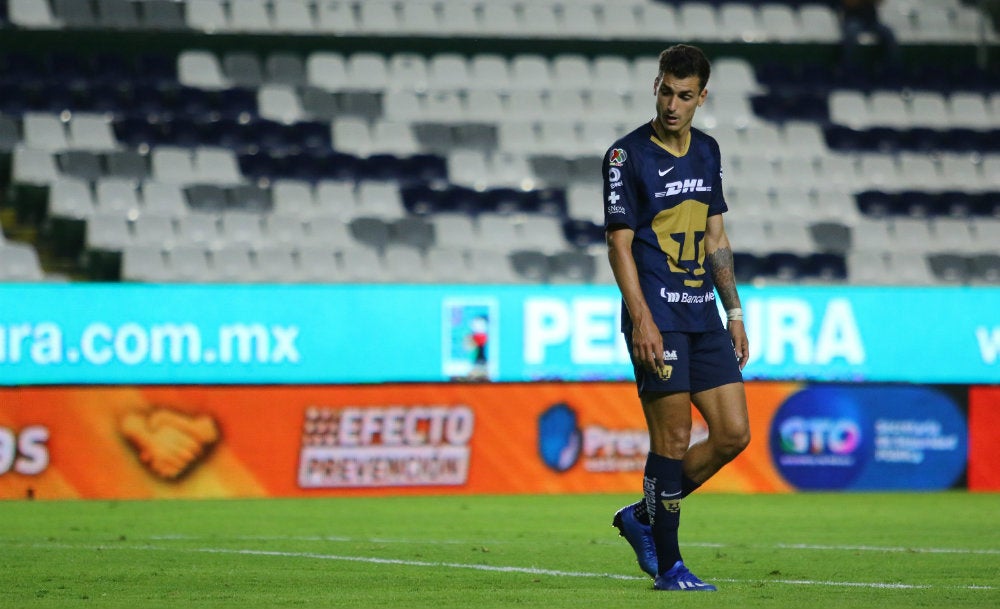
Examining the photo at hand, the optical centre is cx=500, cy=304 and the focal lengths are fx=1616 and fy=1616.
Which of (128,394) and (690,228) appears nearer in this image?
(690,228)

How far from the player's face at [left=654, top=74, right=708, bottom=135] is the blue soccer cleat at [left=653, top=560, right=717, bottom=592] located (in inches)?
67.8

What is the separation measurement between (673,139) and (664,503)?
1432 mm

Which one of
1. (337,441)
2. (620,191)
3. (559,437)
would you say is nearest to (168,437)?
(337,441)

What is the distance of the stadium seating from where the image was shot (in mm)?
19688

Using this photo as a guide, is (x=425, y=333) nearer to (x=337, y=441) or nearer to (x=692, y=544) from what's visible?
(x=337, y=441)

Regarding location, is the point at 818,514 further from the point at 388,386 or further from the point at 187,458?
the point at 187,458

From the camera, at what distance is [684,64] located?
6.20 m

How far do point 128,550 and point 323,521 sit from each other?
2.62m

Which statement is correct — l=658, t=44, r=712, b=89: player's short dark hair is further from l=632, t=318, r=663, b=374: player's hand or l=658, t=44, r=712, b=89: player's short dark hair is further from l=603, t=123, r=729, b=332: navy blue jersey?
l=632, t=318, r=663, b=374: player's hand

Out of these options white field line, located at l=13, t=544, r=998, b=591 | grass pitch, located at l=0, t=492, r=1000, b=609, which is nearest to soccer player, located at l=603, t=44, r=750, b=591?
grass pitch, located at l=0, t=492, r=1000, b=609

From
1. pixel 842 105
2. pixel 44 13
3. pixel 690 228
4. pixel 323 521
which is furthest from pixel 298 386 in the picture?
pixel 842 105

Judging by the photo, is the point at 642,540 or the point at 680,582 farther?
the point at 642,540

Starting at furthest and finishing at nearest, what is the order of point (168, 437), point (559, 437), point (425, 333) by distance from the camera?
point (425, 333) < point (559, 437) < point (168, 437)

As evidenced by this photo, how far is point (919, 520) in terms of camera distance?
449 inches
